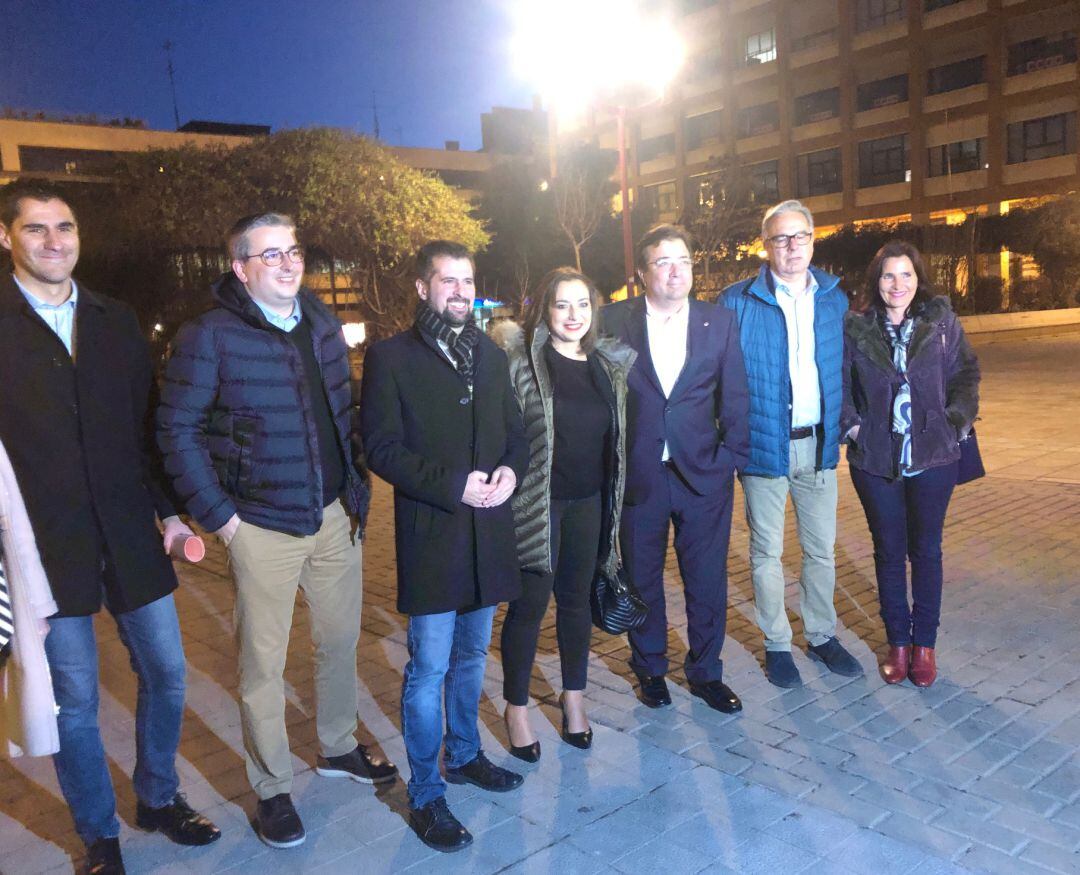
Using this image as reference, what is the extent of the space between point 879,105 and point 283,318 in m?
50.1

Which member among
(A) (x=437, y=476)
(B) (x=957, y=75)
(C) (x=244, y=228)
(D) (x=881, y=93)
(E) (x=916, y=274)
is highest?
(D) (x=881, y=93)

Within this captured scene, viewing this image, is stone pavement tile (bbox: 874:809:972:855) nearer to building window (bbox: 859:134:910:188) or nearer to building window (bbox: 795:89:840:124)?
building window (bbox: 859:134:910:188)

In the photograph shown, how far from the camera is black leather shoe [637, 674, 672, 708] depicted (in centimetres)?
447

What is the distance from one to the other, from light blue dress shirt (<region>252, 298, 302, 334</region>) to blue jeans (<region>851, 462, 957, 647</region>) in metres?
2.88

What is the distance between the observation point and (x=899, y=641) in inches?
Result: 186

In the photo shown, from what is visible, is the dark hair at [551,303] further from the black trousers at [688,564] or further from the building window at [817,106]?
the building window at [817,106]

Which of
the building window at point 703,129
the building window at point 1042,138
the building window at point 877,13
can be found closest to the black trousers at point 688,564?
the building window at point 1042,138

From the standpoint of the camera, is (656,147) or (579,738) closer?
(579,738)

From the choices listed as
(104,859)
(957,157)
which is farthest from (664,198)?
(104,859)

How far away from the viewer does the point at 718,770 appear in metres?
3.80

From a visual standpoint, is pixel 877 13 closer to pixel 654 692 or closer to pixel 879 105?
pixel 879 105

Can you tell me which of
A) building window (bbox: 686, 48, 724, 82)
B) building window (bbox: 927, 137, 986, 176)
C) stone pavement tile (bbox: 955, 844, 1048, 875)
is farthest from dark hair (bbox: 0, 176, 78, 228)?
building window (bbox: 686, 48, 724, 82)

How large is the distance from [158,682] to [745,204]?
37.7 metres

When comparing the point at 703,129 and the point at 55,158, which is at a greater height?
the point at 703,129
